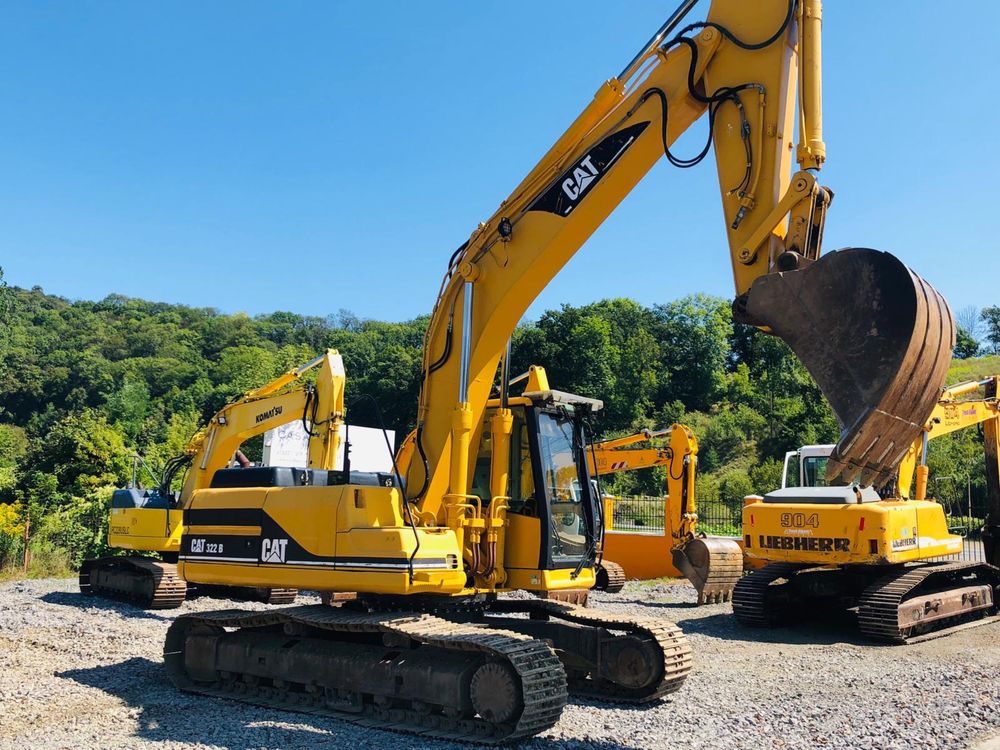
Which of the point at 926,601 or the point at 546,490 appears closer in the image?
the point at 546,490

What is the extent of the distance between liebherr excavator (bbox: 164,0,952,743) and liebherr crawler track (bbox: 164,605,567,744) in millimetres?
18

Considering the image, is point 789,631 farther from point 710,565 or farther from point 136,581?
point 136,581

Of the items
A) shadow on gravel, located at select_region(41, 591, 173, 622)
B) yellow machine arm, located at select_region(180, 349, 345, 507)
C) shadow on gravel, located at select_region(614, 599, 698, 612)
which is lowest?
shadow on gravel, located at select_region(41, 591, 173, 622)

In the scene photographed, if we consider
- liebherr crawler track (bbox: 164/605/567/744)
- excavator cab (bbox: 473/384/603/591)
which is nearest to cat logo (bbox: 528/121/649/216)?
excavator cab (bbox: 473/384/603/591)

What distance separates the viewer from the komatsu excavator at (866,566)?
11.0m

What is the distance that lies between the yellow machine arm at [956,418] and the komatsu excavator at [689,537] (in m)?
2.98

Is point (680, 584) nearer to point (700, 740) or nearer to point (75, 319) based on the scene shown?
point (700, 740)

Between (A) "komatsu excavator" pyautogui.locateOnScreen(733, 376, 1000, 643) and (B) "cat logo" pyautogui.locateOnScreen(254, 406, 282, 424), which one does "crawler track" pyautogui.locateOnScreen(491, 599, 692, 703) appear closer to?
(A) "komatsu excavator" pyautogui.locateOnScreen(733, 376, 1000, 643)

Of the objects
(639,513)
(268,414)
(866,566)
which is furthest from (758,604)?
(639,513)

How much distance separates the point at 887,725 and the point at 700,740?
1658 millimetres

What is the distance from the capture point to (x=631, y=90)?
6.98 m

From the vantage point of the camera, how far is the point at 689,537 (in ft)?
46.8

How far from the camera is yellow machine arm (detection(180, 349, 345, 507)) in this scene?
12.0 metres

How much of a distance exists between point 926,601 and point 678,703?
549 cm
